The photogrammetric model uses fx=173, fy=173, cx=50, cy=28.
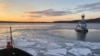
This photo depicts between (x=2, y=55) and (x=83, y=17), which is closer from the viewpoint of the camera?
(x=2, y=55)

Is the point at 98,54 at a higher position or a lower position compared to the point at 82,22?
lower

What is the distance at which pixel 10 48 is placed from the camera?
→ 10719 millimetres

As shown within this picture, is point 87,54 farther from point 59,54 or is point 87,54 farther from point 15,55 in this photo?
point 15,55

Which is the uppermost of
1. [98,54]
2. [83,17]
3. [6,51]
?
[83,17]

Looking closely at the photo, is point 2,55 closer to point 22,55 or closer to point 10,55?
point 10,55

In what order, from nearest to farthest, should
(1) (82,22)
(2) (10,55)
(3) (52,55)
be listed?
(2) (10,55) → (3) (52,55) → (1) (82,22)

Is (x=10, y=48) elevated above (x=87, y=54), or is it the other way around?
(x=10, y=48)

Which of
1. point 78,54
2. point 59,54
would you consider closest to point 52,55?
point 59,54

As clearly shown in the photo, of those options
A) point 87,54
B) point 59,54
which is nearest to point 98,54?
point 87,54

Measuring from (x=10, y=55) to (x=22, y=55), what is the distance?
0.77 m

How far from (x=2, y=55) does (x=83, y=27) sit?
1267 inches

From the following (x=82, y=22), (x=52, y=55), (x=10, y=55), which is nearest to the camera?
(x=10, y=55)

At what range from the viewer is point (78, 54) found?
13.9 metres

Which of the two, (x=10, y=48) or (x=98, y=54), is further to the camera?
(x=98, y=54)
